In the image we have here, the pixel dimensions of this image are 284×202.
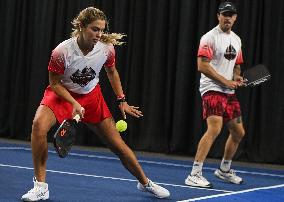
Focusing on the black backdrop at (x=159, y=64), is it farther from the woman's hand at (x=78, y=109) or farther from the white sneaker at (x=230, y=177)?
the woman's hand at (x=78, y=109)

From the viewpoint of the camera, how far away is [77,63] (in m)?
4.89

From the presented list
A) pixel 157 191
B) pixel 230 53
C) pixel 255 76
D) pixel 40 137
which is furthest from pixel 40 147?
pixel 255 76

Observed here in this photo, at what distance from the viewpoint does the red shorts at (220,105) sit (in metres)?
6.29

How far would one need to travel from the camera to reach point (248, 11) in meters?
9.41

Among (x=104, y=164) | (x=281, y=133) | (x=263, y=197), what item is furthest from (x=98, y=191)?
(x=281, y=133)

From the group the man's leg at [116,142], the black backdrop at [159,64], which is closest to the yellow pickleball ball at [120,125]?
the man's leg at [116,142]

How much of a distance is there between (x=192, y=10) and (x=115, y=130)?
16.7 feet

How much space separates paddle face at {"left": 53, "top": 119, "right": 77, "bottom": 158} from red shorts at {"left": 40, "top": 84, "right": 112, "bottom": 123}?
0.93ft

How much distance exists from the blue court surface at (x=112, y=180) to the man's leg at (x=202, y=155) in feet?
0.37

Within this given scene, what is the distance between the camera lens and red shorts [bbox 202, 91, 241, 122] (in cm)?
629

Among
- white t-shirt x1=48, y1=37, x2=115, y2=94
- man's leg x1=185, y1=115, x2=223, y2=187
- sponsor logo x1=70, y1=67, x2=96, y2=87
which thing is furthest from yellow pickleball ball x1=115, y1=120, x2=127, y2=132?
man's leg x1=185, y1=115, x2=223, y2=187

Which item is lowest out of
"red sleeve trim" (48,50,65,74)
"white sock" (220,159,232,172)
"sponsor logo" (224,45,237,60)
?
"white sock" (220,159,232,172)

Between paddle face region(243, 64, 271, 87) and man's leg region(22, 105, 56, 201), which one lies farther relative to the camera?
paddle face region(243, 64, 271, 87)

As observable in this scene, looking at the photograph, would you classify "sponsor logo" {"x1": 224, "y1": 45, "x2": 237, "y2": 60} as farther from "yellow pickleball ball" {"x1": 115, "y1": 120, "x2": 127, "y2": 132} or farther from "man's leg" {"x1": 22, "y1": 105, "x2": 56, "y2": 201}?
"man's leg" {"x1": 22, "y1": 105, "x2": 56, "y2": 201}
